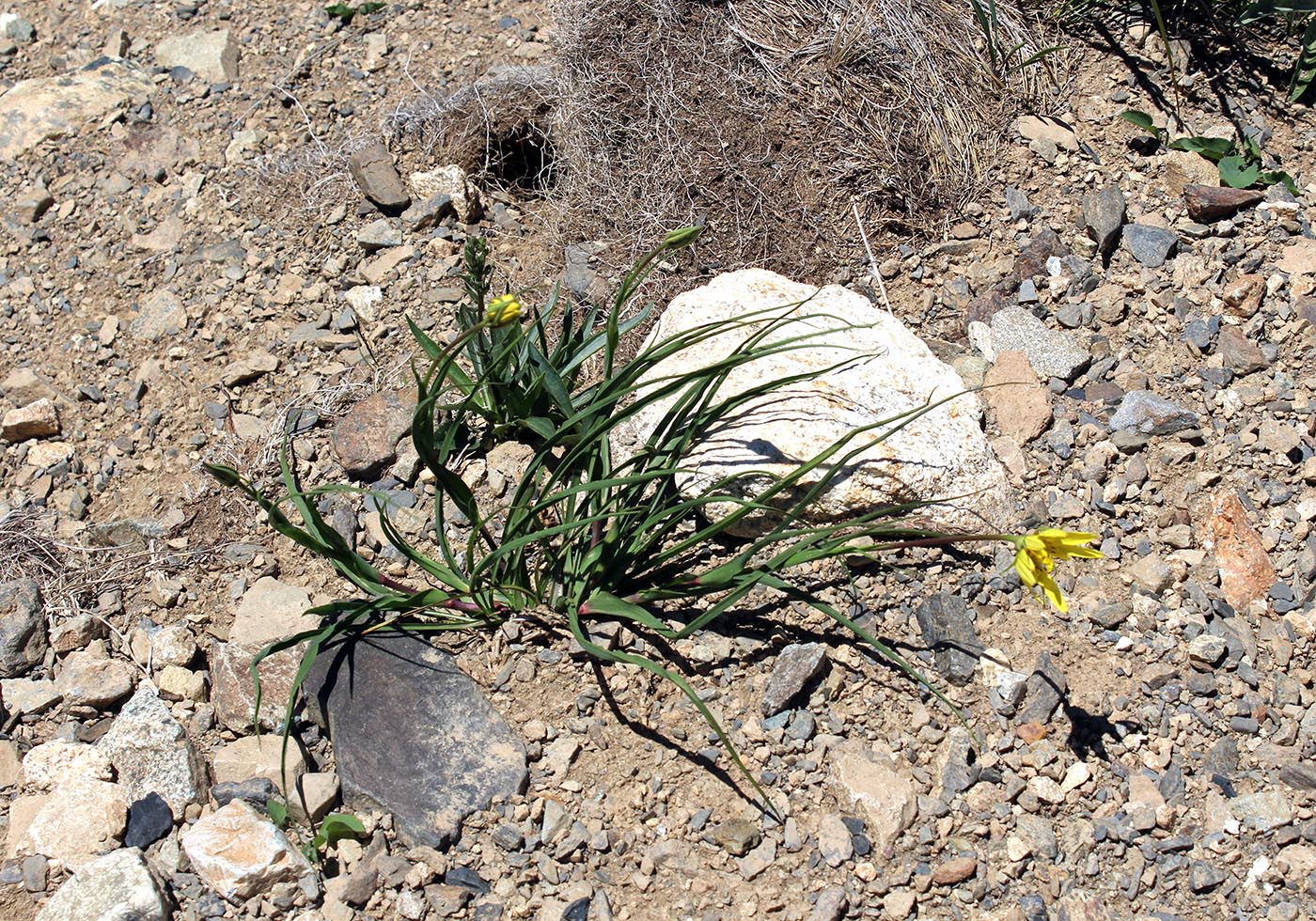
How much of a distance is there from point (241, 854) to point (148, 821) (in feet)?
0.74

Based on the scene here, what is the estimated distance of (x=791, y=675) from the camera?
2148 millimetres

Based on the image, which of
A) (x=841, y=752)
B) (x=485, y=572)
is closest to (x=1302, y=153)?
(x=841, y=752)

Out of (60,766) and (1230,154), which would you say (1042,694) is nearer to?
(1230,154)

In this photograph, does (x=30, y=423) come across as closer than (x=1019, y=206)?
Yes

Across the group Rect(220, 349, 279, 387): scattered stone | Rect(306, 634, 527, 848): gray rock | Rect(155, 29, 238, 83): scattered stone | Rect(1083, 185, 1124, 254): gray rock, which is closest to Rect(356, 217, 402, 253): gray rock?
Rect(220, 349, 279, 387): scattered stone

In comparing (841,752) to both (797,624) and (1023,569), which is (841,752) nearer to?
(797,624)

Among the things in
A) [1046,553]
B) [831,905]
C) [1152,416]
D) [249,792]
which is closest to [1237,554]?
[1152,416]

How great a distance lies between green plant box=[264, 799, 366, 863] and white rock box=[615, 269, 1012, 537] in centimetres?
95

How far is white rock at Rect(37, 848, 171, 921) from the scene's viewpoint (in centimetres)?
188

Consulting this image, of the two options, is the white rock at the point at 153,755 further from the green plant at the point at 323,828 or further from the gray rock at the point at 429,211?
the gray rock at the point at 429,211

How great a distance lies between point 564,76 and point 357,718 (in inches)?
82.8

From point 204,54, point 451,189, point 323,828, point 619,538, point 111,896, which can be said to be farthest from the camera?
point 204,54

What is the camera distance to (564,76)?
334cm

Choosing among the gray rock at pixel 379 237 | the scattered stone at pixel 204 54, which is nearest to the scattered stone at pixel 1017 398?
the gray rock at pixel 379 237
